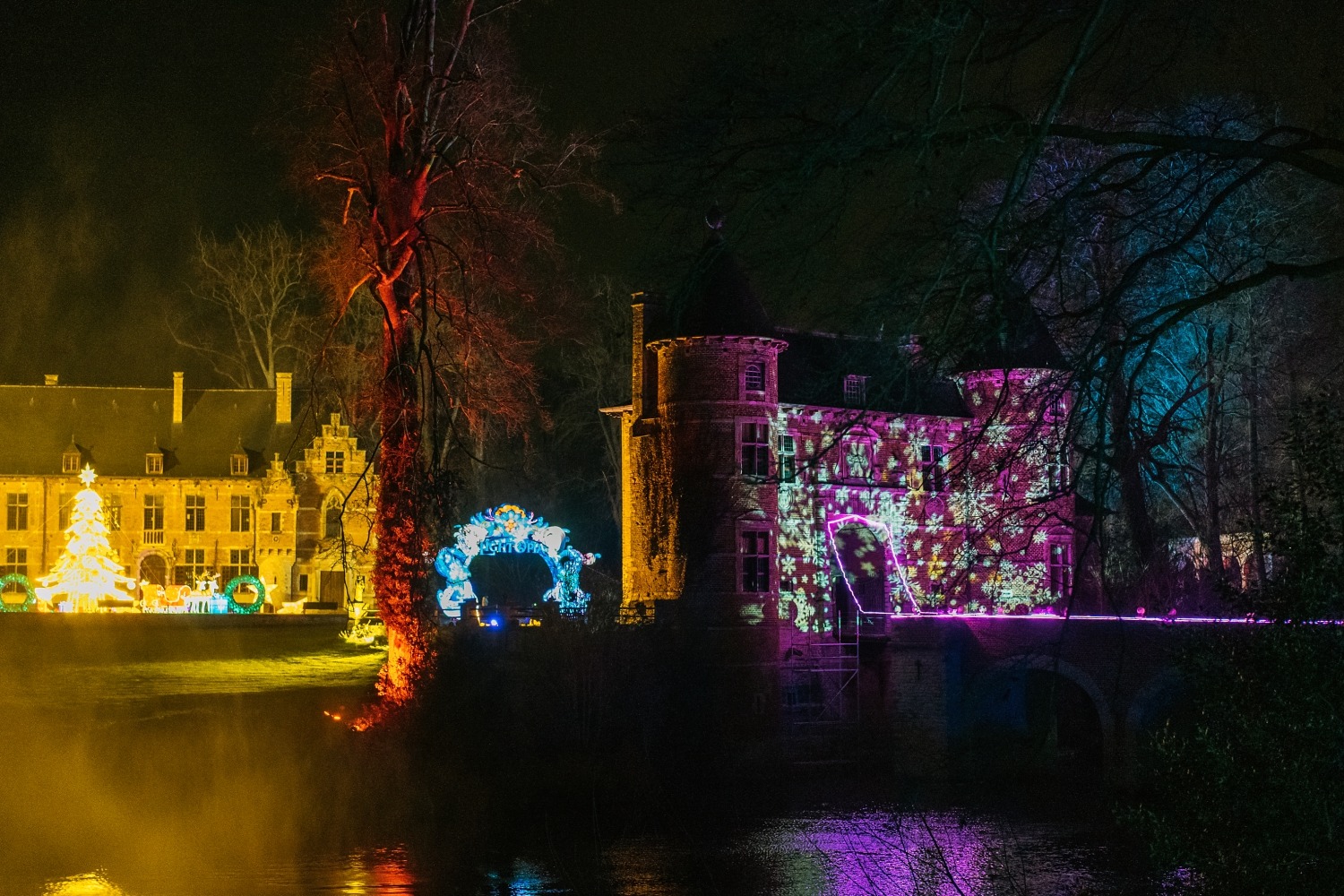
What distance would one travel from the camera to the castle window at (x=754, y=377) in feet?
97.7

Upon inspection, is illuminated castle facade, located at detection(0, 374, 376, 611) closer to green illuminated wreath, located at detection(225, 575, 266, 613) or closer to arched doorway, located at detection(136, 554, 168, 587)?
arched doorway, located at detection(136, 554, 168, 587)

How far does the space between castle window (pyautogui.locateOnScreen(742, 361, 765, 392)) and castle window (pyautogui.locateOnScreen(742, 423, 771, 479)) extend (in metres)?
0.71

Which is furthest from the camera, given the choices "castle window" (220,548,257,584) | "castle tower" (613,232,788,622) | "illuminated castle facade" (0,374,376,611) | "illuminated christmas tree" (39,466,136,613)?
"castle window" (220,548,257,584)

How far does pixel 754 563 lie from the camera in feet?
98.6

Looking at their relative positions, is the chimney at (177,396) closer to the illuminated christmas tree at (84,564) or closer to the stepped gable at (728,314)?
the illuminated christmas tree at (84,564)

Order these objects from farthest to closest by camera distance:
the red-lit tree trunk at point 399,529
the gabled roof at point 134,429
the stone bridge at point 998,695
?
the gabled roof at point 134,429 → the stone bridge at point 998,695 → the red-lit tree trunk at point 399,529

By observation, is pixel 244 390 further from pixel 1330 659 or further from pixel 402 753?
pixel 1330 659

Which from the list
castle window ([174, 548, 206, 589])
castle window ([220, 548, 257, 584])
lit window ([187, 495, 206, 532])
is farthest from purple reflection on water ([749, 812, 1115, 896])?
lit window ([187, 495, 206, 532])

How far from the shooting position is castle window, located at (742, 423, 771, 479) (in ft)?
97.9

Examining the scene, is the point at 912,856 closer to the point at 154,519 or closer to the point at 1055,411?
the point at 1055,411

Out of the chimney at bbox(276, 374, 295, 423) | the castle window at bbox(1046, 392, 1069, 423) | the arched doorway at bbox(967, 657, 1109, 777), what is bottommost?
the arched doorway at bbox(967, 657, 1109, 777)

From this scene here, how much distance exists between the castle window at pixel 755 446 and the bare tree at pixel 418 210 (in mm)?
6693

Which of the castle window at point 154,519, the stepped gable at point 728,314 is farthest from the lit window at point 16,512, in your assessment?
the stepped gable at point 728,314

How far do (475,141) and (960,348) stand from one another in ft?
A: 53.5
